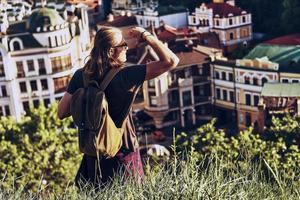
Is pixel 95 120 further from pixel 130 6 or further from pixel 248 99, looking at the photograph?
pixel 130 6

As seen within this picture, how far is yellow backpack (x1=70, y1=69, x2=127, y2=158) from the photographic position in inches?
165

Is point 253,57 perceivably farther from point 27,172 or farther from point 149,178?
point 149,178

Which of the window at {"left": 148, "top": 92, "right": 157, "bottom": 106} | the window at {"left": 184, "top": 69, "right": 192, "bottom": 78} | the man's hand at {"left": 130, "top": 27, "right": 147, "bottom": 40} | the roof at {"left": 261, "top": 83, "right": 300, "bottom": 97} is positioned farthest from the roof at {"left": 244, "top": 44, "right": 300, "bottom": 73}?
the man's hand at {"left": 130, "top": 27, "right": 147, "bottom": 40}

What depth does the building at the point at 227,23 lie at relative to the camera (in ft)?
91.3

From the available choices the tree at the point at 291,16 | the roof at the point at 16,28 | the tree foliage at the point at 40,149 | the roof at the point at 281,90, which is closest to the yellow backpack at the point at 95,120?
the tree foliage at the point at 40,149

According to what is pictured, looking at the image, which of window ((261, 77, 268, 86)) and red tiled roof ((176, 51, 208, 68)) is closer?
window ((261, 77, 268, 86))

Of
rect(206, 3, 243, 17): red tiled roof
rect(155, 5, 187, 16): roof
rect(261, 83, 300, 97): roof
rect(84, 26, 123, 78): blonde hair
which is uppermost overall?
rect(84, 26, 123, 78): blonde hair

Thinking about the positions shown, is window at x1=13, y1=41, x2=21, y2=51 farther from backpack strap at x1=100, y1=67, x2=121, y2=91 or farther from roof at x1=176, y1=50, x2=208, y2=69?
A: backpack strap at x1=100, y1=67, x2=121, y2=91

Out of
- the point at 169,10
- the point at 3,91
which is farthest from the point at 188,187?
the point at 169,10

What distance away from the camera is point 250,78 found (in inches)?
877

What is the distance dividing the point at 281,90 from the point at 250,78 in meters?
2.30

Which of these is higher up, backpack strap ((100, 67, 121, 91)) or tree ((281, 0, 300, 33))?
backpack strap ((100, 67, 121, 91))

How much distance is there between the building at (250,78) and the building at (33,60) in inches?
221

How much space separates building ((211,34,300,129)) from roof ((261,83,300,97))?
4cm
